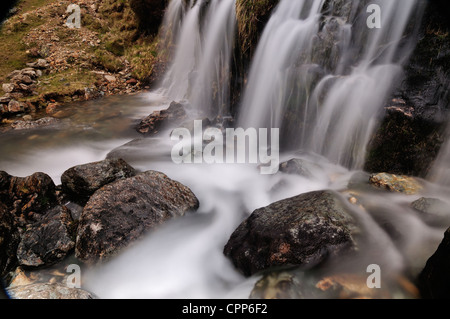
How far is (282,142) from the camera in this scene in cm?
574

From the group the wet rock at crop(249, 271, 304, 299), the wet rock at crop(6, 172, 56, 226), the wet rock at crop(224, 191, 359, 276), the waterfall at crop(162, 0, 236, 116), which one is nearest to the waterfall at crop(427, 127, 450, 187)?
the wet rock at crop(224, 191, 359, 276)

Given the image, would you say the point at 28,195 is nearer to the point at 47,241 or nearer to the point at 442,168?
the point at 47,241

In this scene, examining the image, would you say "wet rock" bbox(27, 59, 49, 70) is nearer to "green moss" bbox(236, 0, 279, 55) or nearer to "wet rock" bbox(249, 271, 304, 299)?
"green moss" bbox(236, 0, 279, 55)

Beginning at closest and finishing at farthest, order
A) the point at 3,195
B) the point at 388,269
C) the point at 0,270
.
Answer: the point at 388,269, the point at 0,270, the point at 3,195

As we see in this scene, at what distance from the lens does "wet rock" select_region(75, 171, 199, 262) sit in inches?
122

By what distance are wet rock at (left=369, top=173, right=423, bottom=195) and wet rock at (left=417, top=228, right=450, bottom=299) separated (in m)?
1.60

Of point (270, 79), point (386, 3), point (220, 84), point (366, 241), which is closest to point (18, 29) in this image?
point (220, 84)

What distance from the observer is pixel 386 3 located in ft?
13.6

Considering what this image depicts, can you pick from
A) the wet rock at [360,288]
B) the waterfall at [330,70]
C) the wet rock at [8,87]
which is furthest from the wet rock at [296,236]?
the wet rock at [8,87]

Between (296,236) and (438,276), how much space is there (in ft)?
3.84

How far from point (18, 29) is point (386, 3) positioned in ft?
47.3

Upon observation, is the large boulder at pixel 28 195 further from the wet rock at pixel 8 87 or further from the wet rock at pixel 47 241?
the wet rock at pixel 8 87

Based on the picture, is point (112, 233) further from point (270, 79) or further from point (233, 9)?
point (233, 9)
